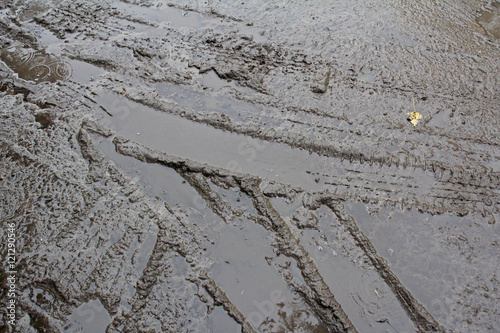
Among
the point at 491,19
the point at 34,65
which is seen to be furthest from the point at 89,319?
the point at 491,19

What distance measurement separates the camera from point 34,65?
4875 mm

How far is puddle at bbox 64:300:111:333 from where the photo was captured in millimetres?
2781

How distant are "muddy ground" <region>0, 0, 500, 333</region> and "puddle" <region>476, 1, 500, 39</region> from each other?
0.10 ft

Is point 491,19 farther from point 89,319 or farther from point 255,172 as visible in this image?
point 89,319

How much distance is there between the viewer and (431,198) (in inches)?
135

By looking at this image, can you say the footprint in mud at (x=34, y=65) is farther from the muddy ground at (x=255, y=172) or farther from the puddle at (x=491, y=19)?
the puddle at (x=491, y=19)

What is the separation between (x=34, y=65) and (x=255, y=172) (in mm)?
4034

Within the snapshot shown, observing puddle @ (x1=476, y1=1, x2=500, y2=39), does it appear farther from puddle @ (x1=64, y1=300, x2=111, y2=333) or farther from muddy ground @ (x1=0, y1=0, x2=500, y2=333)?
puddle @ (x1=64, y1=300, x2=111, y2=333)

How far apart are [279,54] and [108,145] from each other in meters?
2.85

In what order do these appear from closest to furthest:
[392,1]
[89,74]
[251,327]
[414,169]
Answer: [251,327]
[414,169]
[89,74]
[392,1]

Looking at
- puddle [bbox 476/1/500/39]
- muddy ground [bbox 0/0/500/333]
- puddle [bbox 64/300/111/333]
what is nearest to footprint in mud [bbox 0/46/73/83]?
muddy ground [bbox 0/0/500/333]

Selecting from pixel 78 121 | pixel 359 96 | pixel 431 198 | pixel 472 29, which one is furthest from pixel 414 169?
pixel 78 121

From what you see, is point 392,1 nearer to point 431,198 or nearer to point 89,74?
point 431,198

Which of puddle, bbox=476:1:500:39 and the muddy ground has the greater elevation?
puddle, bbox=476:1:500:39
